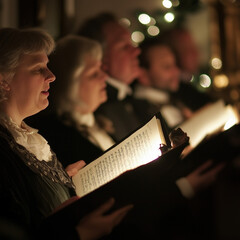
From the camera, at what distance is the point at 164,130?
33.0 inches

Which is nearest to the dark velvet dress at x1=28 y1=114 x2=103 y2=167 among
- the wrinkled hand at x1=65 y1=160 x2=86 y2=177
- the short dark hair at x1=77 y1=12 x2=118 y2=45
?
the wrinkled hand at x1=65 y1=160 x2=86 y2=177

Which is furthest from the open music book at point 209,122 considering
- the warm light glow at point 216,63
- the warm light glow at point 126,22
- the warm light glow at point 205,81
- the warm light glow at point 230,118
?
the warm light glow at point 216,63

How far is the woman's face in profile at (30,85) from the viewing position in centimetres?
80

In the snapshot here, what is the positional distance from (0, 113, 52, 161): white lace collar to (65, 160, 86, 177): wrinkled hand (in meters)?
0.04

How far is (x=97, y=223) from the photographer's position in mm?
761

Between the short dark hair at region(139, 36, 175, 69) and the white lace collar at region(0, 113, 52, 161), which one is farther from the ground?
the short dark hair at region(139, 36, 175, 69)

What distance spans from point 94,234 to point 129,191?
0.27 ft

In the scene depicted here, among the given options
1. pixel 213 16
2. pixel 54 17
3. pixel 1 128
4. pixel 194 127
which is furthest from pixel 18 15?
pixel 213 16

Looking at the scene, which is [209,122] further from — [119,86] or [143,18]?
[143,18]

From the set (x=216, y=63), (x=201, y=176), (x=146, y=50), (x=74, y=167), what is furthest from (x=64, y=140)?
(x=216, y=63)

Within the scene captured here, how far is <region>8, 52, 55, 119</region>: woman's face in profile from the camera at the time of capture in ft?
2.63

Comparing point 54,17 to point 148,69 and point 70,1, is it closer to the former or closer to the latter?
point 70,1

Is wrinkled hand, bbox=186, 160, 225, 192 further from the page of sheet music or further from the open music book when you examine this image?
the page of sheet music

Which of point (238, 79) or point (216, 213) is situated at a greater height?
point (238, 79)
